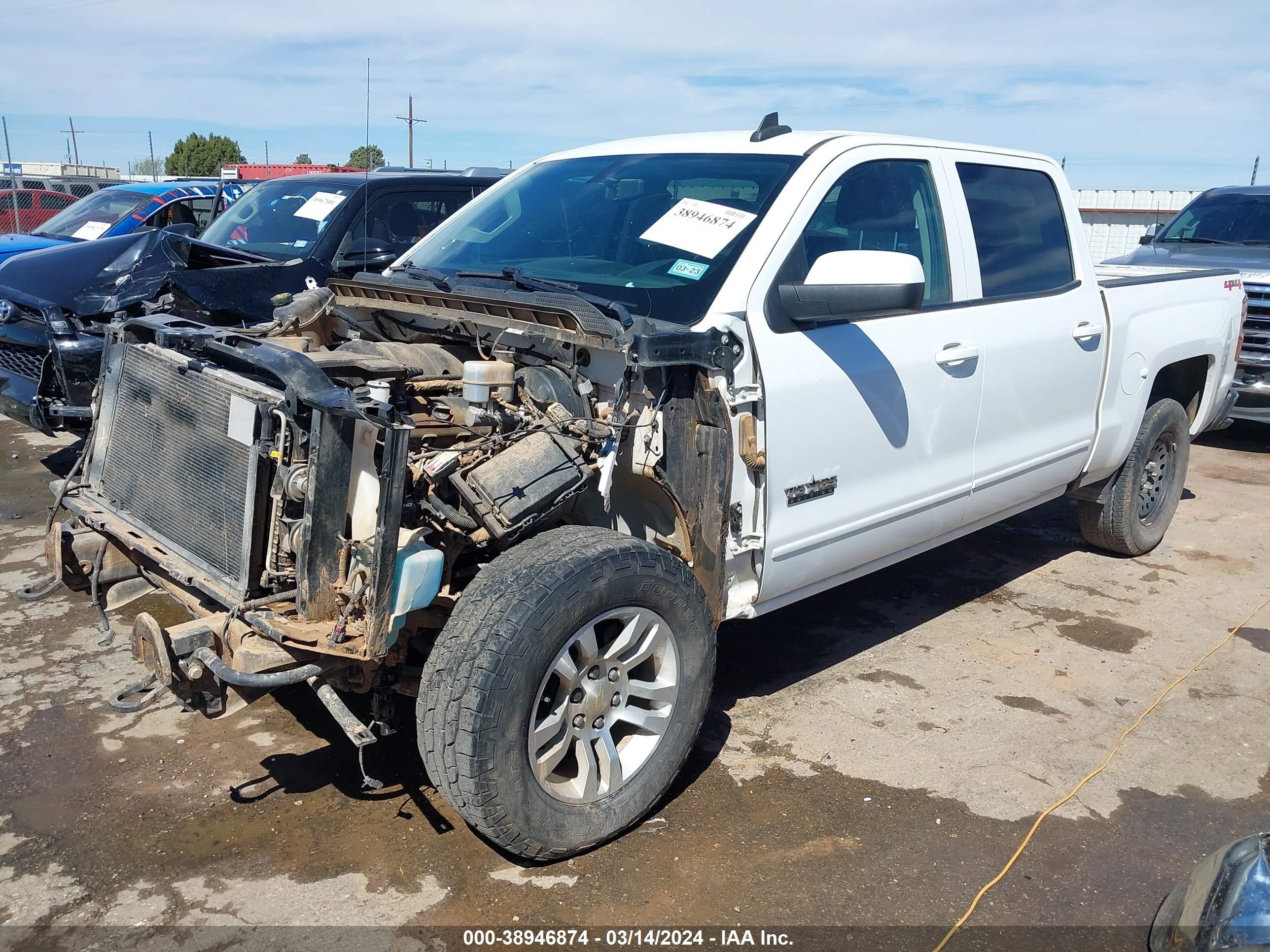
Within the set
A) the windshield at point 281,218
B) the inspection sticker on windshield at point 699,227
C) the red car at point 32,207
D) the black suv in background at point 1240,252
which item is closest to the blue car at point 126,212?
the windshield at point 281,218

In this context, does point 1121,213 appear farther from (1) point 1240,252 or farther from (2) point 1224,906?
(2) point 1224,906

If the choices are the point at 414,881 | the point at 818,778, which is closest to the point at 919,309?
the point at 818,778

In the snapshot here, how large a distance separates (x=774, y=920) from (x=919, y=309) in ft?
7.11

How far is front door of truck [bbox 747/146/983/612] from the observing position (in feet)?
11.0

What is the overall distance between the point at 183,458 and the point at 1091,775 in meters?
3.17

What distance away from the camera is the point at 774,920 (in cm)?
284

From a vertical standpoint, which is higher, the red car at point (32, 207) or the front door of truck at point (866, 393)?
the red car at point (32, 207)

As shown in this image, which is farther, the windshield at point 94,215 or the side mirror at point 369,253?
the windshield at point 94,215

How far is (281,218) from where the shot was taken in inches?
296

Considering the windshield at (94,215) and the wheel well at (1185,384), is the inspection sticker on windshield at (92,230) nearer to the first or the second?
the windshield at (94,215)

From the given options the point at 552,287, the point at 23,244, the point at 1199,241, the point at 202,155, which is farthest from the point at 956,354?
the point at 202,155

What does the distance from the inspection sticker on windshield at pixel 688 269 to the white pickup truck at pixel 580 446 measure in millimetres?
17

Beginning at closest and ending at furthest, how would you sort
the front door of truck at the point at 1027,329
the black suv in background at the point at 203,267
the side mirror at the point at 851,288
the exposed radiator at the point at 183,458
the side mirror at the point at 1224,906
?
the side mirror at the point at 1224,906 < the exposed radiator at the point at 183,458 < the side mirror at the point at 851,288 < the front door of truck at the point at 1027,329 < the black suv in background at the point at 203,267

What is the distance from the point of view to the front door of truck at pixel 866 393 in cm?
336
